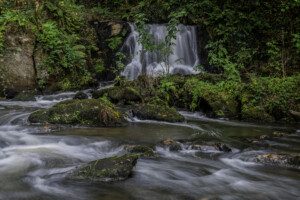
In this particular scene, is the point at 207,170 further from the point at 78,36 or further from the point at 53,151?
the point at 78,36

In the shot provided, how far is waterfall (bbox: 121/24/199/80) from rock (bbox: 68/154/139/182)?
9.26 meters

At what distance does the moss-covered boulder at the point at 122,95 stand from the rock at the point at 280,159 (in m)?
5.93

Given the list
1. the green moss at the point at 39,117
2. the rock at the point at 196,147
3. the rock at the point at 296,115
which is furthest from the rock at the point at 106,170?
the rock at the point at 296,115

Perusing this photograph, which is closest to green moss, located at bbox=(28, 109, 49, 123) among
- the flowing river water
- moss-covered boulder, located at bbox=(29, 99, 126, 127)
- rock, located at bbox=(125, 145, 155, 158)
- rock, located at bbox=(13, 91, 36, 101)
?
moss-covered boulder, located at bbox=(29, 99, 126, 127)

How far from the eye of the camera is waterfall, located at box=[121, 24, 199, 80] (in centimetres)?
1612

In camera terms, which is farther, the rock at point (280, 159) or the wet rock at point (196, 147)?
the wet rock at point (196, 147)

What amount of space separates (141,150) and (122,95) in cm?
535

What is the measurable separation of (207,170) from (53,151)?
283 cm

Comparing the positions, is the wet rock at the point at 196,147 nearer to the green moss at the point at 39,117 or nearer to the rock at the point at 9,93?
the green moss at the point at 39,117

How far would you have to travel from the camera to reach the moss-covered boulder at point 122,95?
1284cm

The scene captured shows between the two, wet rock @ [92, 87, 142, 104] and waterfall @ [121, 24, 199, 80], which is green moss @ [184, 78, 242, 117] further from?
waterfall @ [121, 24, 199, 80]

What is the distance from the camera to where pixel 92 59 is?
55.0ft

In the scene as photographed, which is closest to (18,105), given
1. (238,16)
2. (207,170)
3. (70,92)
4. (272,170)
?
(70,92)

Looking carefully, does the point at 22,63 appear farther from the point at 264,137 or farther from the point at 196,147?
the point at 264,137
